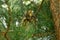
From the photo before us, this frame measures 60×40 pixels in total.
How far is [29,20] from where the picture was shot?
1.40 meters

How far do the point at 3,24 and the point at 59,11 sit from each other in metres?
0.32

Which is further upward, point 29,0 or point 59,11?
point 29,0

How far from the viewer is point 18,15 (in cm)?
135

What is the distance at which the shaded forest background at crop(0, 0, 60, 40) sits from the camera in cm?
128

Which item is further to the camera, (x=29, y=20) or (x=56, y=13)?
(x=29, y=20)

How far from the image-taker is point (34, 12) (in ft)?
4.61

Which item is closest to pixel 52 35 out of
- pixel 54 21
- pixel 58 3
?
pixel 54 21

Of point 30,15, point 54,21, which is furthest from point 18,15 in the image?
point 54,21

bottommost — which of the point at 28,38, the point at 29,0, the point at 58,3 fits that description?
the point at 28,38

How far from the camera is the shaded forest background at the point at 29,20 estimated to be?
4.21 ft

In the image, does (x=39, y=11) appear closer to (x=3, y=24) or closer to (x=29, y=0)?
(x=29, y=0)

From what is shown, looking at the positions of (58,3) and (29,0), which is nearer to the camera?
(58,3)

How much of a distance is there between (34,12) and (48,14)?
3.7 inches

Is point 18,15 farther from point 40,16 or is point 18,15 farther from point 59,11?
point 59,11
